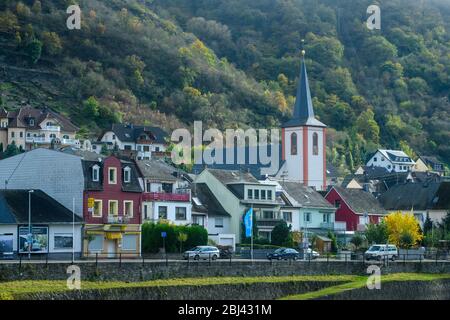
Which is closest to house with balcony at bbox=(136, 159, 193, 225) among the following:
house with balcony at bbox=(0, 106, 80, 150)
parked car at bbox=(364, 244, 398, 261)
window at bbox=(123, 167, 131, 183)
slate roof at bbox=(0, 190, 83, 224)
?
window at bbox=(123, 167, 131, 183)

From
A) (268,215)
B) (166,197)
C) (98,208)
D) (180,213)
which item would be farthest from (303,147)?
(98,208)

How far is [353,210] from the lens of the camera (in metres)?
129

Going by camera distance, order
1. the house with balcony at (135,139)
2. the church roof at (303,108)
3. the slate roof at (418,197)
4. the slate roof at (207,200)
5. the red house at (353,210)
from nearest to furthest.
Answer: the slate roof at (207,200)
the red house at (353,210)
the slate roof at (418,197)
the church roof at (303,108)
the house with balcony at (135,139)

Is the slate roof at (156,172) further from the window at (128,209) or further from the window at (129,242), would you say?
the window at (129,242)

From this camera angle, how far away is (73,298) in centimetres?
6359

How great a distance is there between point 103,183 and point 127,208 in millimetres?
3392

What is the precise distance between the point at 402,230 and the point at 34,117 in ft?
247

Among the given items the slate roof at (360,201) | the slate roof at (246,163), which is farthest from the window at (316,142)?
the slate roof at (360,201)

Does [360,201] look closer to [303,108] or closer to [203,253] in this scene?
[303,108]

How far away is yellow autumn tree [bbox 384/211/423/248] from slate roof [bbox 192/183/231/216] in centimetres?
1536

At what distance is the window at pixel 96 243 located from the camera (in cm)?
8531

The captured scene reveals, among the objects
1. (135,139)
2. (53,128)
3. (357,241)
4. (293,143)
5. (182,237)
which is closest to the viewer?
(182,237)

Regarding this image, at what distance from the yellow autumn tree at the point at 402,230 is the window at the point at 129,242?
3153 cm
